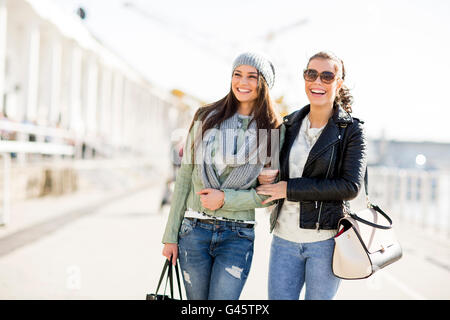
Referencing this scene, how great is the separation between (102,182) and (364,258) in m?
18.4

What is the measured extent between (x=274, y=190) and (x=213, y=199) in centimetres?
33

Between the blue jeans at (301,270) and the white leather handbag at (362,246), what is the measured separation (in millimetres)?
80

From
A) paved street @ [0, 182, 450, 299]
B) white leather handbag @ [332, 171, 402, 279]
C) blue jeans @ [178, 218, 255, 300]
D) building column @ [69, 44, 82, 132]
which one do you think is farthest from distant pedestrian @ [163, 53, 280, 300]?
building column @ [69, 44, 82, 132]

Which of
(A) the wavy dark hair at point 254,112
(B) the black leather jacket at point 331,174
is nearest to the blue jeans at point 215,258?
(B) the black leather jacket at point 331,174

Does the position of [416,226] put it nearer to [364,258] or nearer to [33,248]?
[33,248]

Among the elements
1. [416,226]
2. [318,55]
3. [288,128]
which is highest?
[318,55]

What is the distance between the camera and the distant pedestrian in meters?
2.82

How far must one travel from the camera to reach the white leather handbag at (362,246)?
2.69m

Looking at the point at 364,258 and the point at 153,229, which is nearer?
the point at 364,258

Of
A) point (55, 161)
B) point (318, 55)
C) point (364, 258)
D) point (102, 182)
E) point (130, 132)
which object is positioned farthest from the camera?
point (130, 132)

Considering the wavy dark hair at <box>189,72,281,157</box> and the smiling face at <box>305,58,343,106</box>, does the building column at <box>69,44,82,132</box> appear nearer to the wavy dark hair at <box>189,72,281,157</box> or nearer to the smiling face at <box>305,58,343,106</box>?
the wavy dark hair at <box>189,72,281,157</box>

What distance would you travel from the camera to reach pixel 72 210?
1291cm
